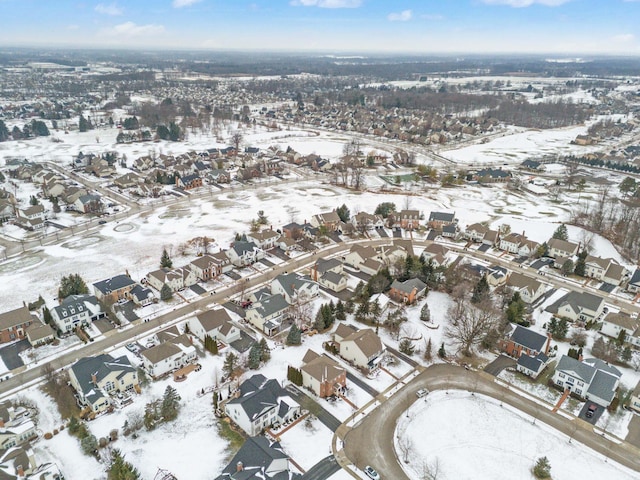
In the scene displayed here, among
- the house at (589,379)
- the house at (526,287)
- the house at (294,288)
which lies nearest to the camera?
the house at (589,379)

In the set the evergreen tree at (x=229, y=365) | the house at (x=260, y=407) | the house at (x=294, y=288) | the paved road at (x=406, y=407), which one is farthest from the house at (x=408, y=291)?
the evergreen tree at (x=229, y=365)

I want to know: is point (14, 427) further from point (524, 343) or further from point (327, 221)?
point (327, 221)

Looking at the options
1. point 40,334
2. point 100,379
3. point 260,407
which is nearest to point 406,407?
point 260,407

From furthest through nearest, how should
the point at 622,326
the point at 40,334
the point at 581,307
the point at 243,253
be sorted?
the point at 243,253 < the point at 581,307 < the point at 622,326 < the point at 40,334

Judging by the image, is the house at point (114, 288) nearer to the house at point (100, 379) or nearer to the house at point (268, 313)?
the house at point (100, 379)

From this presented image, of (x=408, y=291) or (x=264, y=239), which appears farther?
(x=264, y=239)

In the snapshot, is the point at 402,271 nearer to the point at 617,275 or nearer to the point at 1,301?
the point at 617,275

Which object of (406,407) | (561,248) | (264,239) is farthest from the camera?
(264,239)
